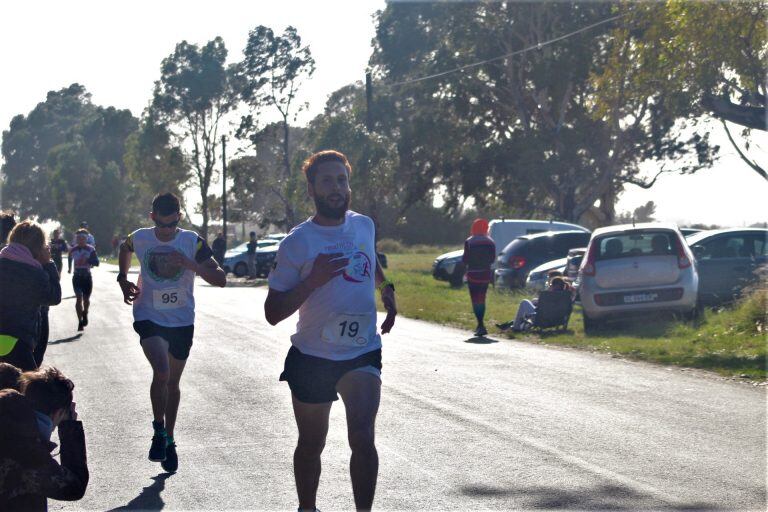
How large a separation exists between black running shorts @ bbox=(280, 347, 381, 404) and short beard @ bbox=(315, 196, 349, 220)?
678mm

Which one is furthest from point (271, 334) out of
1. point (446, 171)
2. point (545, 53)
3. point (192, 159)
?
point (192, 159)

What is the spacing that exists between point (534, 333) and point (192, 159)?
60.4 meters

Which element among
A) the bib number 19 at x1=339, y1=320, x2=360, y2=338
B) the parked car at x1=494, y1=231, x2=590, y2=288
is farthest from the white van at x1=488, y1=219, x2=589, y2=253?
the bib number 19 at x1=339, y1=320, x2=360, y2=338

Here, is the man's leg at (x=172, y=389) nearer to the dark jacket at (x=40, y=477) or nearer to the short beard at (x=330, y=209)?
the short beard at (x=330, y=209)

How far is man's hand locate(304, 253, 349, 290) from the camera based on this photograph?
5.28 meters

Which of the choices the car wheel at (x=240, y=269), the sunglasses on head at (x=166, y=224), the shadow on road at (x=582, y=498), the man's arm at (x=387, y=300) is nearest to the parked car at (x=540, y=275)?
the sunglasses on head at (x=166, y=224)

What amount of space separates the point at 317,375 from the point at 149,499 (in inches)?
85.0

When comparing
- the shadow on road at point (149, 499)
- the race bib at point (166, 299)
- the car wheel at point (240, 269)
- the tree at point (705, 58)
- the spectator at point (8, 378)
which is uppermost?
the tree at point (705, 58)

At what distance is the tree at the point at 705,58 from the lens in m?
16.2

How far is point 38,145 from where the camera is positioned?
13038 centimetres

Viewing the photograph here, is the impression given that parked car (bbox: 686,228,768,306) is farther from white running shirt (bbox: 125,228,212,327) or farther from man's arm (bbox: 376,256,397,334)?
man's arm (bbox: 376,256,397,334)

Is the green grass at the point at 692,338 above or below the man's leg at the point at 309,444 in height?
below

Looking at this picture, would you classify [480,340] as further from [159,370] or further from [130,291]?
[159,370]

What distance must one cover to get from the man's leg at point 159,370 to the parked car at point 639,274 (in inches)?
408
